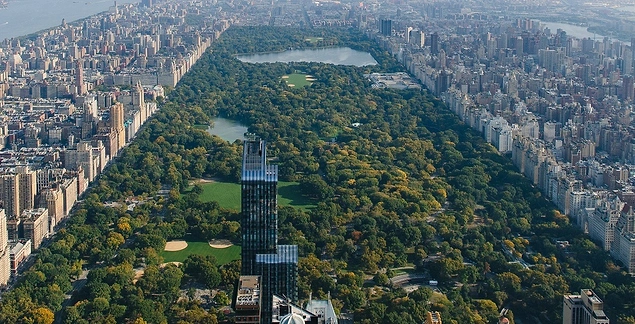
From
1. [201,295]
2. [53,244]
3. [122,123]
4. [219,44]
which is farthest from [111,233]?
[219,44]

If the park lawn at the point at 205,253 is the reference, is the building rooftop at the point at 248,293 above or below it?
above

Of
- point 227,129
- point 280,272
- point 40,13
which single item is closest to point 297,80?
point 227,129

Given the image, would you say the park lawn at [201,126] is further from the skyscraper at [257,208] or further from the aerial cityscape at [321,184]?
the skyscraper at [257,208]

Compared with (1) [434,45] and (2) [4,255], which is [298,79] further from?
(2) [4,255]

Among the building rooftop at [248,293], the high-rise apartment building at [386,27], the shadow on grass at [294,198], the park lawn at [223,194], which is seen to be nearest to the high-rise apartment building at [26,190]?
the park lawn at [223,194]

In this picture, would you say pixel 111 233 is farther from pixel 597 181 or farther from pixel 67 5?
pixel 67 5

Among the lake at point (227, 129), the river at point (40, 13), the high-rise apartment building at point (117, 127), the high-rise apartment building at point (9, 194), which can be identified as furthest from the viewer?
the river at point (40, 13)

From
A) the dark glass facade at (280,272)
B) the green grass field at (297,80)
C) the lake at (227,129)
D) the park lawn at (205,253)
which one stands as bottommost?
the park lawn at (205,253)
